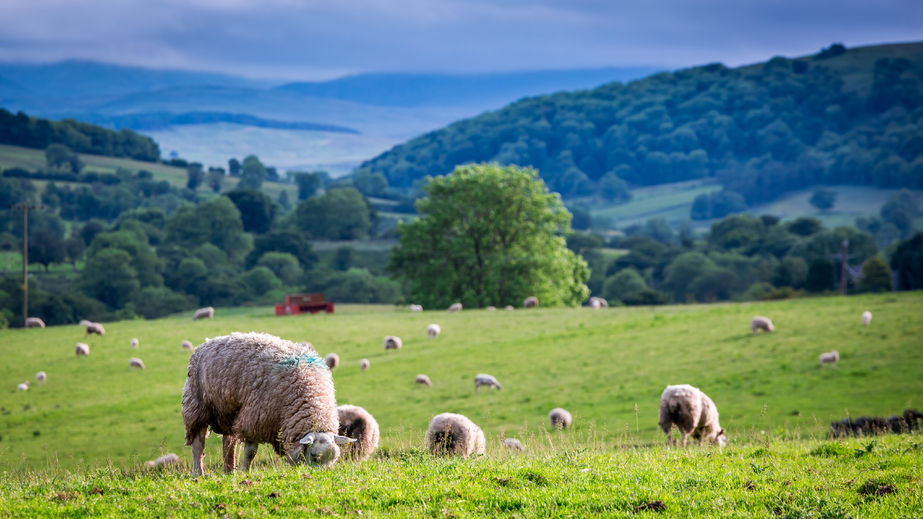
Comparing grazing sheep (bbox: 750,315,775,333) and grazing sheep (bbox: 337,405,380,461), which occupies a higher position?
grazing sheep (bbox: 337,405,380,461)

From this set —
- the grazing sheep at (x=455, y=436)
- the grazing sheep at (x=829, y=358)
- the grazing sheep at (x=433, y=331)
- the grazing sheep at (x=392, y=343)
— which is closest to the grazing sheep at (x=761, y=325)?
the grazing sheep at (x=829, y=358)

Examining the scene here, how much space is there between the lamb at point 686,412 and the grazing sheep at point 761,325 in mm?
21450

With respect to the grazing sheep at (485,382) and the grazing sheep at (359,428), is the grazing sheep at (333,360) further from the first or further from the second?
the grazing sheep at (359,428)

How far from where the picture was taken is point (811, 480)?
33.6ft

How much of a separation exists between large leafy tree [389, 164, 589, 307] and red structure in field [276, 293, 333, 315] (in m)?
10.4

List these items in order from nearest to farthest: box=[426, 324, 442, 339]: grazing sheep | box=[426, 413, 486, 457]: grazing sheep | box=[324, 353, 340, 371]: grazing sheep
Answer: box=[426, 413, 486, 457]: grazing sheep < box=[324, 353, 340, 371]: grazing sheep < box=[426, 324, 442, 339]: grazing sheep

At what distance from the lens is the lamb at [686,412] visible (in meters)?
19.4

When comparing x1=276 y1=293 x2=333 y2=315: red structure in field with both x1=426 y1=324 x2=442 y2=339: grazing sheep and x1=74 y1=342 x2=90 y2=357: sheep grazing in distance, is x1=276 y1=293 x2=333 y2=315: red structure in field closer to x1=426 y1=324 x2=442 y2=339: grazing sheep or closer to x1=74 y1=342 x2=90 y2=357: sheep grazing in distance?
x1=426 y1=324 x2=442 y2=339: grazing sheep

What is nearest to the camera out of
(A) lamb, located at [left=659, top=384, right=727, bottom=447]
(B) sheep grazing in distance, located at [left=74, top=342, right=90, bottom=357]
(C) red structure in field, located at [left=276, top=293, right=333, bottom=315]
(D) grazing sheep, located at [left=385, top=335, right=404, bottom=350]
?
(A) lamb, located at [left=659, top=384, right=727, bottom=447]

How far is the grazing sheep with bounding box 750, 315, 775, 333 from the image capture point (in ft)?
131

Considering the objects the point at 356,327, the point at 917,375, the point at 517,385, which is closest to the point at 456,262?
the point at 356,327

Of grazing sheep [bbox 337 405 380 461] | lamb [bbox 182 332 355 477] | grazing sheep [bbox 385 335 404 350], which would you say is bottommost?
grazing sheep [bbox 385 335 404 350]

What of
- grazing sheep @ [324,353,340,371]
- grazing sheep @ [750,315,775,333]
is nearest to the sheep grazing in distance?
grazing sheep @ [324,353,340,371]

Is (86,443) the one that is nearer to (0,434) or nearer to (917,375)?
(0,434)
